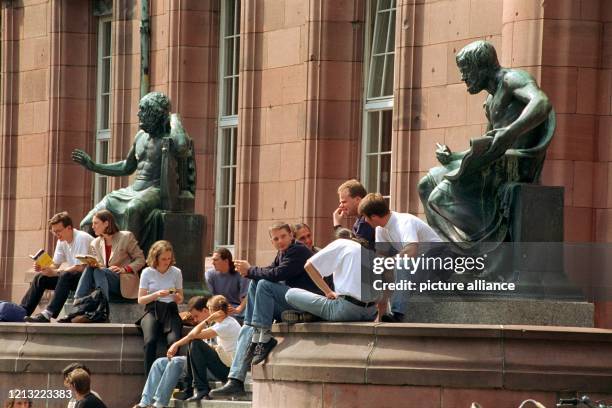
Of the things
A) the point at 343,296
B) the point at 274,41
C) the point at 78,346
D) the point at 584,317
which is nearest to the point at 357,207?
the point at 343,296

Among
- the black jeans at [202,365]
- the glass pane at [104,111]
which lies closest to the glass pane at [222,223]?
the glass pane at [104,111]

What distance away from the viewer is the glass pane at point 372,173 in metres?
28.9

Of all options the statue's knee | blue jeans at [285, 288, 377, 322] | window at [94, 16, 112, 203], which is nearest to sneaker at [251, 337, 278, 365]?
blue jeans at [285, 288, 377, 322]

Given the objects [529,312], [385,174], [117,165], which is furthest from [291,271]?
[385,174]

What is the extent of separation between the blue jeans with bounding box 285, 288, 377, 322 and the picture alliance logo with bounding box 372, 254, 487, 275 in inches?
17.8

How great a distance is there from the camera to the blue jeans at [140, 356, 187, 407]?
70.0ft

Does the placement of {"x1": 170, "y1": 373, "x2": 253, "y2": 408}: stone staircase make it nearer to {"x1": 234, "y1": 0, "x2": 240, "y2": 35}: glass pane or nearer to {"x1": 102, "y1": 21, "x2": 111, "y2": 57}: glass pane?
{"x1": 234, "y1": 0, "x2": 240, "y2": 35}: glass pane

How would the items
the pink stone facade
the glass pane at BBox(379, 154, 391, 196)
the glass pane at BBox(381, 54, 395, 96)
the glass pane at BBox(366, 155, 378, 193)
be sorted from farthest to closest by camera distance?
the glass pane at BBox(366, 155, 378, 193), the glass pane at BBox(381, 54, 395, 96), the glass pane at BBox(379, 154, 391, 196), the pink stone facade

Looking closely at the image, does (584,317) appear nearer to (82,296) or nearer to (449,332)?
(449,332)

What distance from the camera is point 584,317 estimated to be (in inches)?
742

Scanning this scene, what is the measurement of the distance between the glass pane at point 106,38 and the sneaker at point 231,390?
52.5 feet

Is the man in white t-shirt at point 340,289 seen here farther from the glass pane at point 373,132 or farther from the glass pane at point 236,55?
the glass pane at point 236,55

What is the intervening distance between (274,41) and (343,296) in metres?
11.8

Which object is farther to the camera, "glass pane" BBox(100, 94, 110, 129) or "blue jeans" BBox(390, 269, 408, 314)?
"glass pane" BBox(100, 94, 110, 129)
